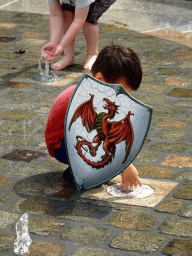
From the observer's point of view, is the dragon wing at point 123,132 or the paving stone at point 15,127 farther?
the paving stone at point 15,127

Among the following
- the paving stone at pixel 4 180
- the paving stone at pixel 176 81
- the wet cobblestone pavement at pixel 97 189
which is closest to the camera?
the wet cobblestone pavement at pixel 97 189

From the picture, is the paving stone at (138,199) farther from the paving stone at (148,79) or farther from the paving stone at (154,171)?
the paving stone at (148,79)

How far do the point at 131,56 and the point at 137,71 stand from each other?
3.5 inches

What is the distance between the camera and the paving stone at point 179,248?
8.66 ft

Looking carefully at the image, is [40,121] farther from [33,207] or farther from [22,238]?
[22,238]

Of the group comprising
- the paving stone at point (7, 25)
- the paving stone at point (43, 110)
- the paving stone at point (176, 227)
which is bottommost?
the paving stone at point (7, 25)

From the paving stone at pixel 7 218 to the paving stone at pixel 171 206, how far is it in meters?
0.77

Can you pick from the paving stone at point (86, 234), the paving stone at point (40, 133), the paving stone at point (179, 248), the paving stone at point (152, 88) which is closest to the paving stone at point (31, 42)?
the paving stone at point (152, 88)

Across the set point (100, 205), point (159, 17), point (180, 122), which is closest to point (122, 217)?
point (100, 205)

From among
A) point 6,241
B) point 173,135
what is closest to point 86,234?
point 6,241

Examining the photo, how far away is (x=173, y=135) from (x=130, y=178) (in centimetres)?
91

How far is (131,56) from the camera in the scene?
3.06 meters

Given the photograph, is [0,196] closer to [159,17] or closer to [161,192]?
[161,192]

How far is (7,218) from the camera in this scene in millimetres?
2980
